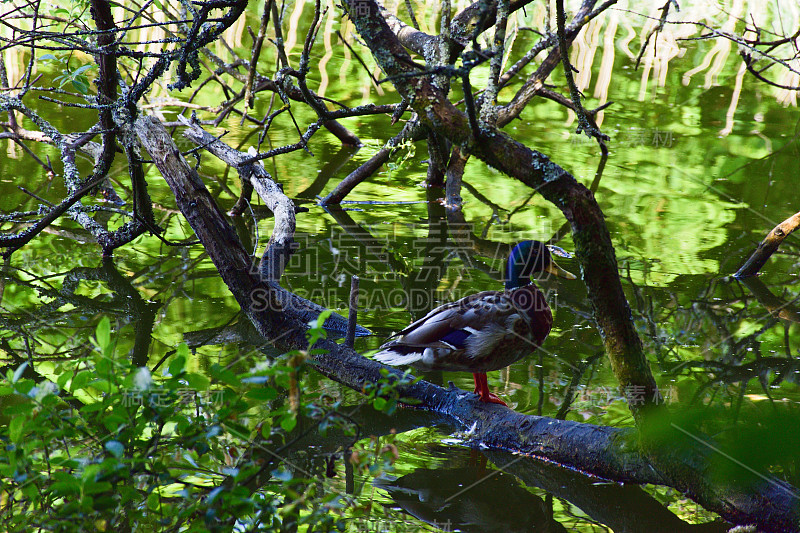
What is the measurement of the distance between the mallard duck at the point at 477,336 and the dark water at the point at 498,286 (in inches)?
13.1

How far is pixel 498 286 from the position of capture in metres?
5.61

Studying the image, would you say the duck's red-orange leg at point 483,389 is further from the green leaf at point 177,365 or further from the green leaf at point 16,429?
the green leaf at point 16,429

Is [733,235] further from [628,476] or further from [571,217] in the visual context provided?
[571,217]

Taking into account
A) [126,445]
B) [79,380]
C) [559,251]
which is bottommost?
[126,445]

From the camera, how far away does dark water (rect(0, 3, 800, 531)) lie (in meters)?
3.15

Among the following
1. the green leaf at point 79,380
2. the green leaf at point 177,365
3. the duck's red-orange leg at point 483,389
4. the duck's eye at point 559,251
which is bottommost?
the duck's red-orange leg at point 483,389

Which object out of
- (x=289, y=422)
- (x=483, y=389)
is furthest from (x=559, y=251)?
(x=289, y=422)

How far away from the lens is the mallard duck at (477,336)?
146 inches

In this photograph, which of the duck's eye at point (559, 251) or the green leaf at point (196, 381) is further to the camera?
the duck's eye at point (559, 251)

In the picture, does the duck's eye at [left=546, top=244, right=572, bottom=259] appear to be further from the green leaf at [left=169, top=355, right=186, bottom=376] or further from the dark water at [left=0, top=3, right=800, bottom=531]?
the green leaf at [left=169, top=355, right=186, bottom=376]

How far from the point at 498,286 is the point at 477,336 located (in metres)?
1.98

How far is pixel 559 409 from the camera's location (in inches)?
155

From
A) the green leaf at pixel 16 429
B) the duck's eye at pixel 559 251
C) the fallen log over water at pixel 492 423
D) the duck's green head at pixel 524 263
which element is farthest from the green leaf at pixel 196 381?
the duck's eye at pixel 559 251

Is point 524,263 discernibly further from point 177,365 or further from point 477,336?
point 177,365
